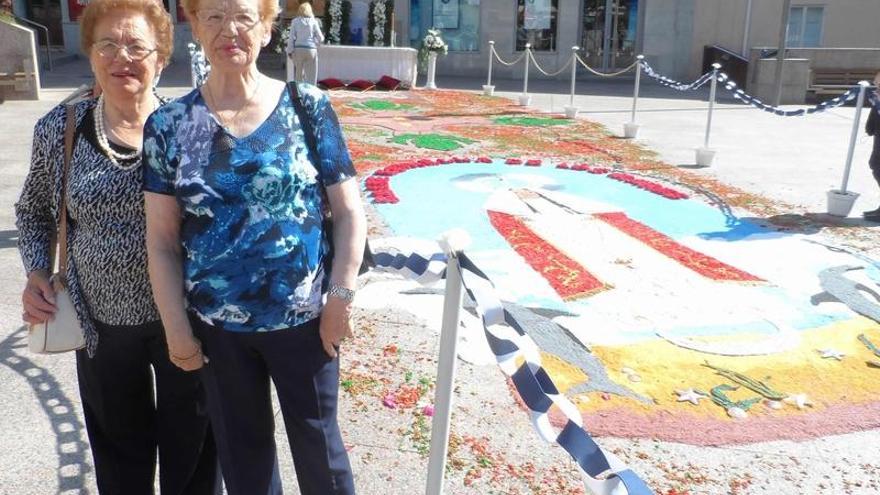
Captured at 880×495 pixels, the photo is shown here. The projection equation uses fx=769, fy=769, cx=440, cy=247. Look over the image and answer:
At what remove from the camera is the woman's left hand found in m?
Answer: 2.11

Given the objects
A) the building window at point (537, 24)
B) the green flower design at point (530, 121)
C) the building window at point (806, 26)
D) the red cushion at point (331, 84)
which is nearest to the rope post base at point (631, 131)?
the green flower design at point (530, 121)

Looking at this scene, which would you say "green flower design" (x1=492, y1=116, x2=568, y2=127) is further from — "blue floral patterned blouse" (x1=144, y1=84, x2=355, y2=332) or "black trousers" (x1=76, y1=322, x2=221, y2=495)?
"blue floral patterned blouse" (x1=144, y1=84, x2=355, y2=332)

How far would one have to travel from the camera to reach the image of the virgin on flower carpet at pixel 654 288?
3955mm

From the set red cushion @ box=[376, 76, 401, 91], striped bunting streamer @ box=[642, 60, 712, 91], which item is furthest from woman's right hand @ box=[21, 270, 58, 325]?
red cushion @ box=[376, 76, 401, 91]

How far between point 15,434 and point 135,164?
6.05 feet

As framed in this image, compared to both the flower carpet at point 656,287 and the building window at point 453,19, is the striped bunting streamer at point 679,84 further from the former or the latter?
the building window at point 453,19

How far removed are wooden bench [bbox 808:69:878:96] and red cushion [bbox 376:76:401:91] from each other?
10912mm

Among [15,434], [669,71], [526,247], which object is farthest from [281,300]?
[669,71]

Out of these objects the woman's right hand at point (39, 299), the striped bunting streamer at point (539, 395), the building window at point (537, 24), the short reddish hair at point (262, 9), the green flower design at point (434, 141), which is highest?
the building window at point (537, 24)

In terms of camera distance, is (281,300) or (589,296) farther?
(589,296)

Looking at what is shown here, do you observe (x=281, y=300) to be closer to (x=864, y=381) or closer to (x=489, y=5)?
(x=864, y=381)

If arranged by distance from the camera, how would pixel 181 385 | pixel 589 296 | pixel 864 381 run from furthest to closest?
pixel 589 296 < pixel 864 381 < pixel 181 385

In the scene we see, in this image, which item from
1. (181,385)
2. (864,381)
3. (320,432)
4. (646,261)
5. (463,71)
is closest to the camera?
(320,432)

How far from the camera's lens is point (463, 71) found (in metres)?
25.5
